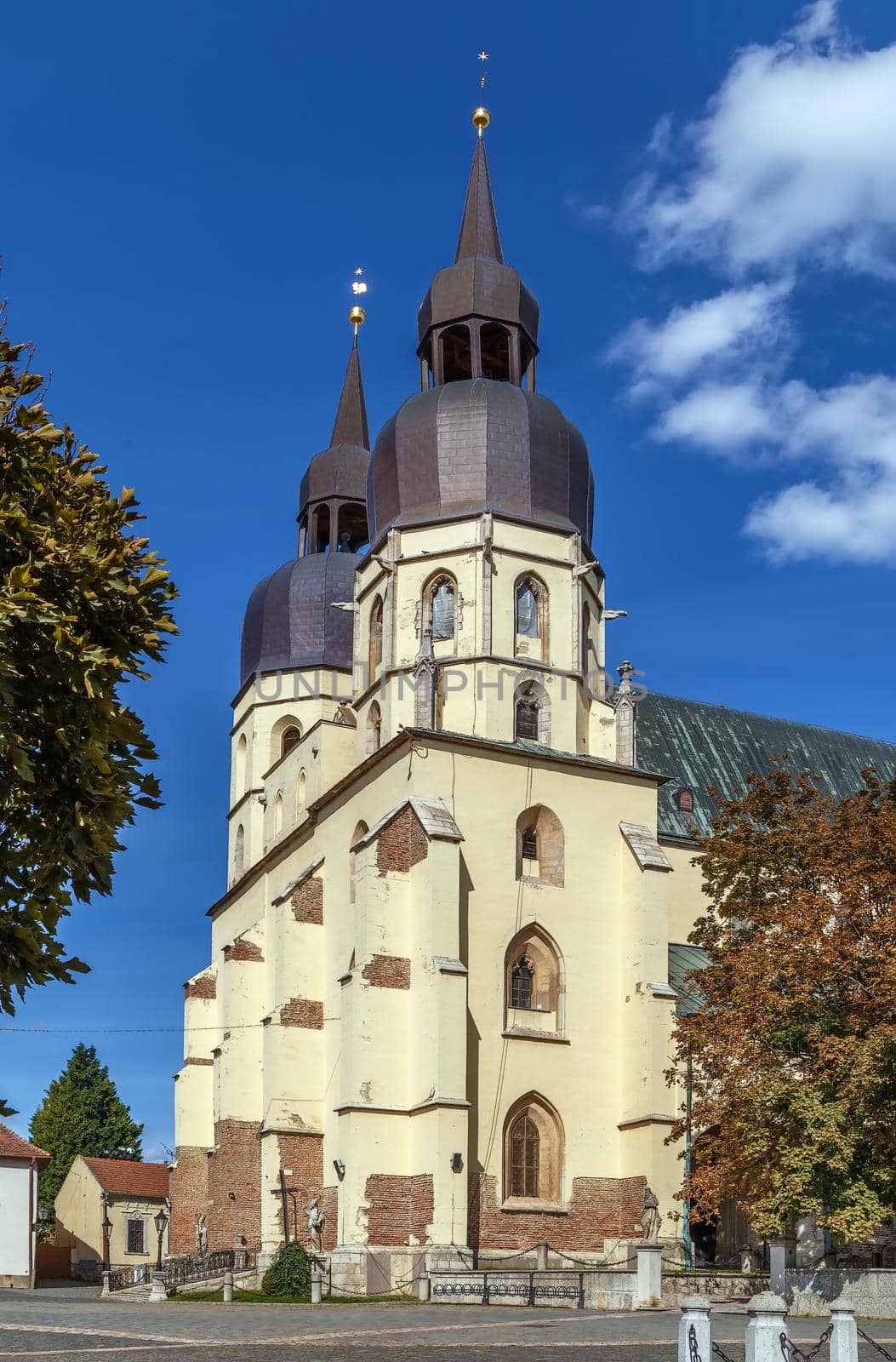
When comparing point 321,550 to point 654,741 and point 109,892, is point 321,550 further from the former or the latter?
point 109,892

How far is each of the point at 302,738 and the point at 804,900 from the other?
19.9m

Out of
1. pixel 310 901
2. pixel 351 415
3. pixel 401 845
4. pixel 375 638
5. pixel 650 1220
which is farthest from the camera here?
pixel 351 415

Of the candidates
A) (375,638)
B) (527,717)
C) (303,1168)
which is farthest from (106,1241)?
(527,717)

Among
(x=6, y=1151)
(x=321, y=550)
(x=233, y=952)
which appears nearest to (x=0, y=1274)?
(x=6, y=1151)

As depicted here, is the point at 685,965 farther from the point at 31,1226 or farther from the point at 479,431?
the point at 31,1226

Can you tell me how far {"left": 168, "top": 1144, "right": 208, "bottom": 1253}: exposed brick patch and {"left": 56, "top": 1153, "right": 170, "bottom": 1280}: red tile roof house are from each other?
11.4 meters

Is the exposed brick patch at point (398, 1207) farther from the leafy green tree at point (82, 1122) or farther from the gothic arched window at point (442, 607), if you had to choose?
the leafy green tree at point (82, 1122)

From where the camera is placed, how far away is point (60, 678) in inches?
520

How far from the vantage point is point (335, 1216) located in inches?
1345

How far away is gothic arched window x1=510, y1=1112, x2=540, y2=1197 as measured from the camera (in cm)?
3322

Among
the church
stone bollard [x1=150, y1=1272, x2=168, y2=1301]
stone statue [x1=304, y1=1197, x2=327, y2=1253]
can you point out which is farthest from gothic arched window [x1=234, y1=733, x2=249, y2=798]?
stone statue [x1=304, y1=1197, x2=327, y2=1253]

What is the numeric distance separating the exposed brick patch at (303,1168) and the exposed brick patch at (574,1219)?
439 cm

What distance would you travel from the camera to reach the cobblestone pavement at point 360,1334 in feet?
59.5

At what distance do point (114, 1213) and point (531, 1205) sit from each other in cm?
3018
